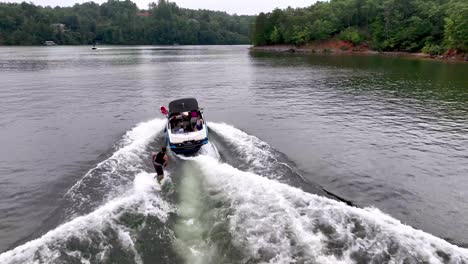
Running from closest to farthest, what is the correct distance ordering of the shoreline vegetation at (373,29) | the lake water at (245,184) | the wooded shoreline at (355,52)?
the lake water at (245,184) < the wooded shoreline at (355,52) < the shoreline vegetation at (373,29)

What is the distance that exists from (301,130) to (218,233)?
17343 mm

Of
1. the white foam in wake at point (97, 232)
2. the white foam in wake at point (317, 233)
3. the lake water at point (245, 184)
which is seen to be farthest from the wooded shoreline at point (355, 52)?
the white foam in wake at point (97, 232)

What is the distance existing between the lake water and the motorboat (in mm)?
1099

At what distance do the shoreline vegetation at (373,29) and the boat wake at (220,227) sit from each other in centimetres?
8126

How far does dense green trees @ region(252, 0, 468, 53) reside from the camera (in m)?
87.9

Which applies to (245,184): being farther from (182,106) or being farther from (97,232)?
(182,106)

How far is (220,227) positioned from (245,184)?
13.2ft

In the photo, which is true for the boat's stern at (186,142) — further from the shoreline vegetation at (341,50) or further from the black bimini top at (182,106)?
the shoreline vegetation at (341,50)

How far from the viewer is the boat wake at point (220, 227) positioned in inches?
498

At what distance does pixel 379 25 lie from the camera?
118 m

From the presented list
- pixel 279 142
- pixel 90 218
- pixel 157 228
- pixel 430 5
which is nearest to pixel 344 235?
pixel 157 228

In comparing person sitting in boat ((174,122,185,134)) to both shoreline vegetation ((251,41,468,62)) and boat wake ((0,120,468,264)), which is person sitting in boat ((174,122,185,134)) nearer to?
boat wake ((0,120,468,264))

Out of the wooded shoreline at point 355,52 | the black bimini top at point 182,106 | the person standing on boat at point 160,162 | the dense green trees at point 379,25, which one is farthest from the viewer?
the dense green trees at point 379,25

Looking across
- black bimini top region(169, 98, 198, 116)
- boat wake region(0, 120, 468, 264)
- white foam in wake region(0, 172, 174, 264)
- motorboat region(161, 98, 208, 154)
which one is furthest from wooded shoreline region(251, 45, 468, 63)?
white foam in wake region(0, 172, 174, 264)
